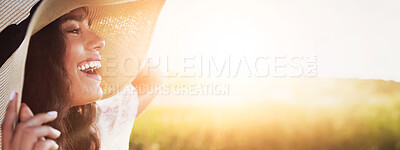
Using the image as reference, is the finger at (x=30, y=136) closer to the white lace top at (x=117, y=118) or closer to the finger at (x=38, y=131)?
the finger at (x=38, y=131)

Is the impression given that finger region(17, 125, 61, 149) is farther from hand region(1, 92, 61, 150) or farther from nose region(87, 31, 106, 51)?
nose region(87, 31, 106, 51)

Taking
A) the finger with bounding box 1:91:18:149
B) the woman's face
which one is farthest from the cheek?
the finger with bounding box 1:91:18:149

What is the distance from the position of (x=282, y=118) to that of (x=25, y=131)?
6.21ft

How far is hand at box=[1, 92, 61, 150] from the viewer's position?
665 millimetres

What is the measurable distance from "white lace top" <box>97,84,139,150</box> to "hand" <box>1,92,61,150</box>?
Result: 2.27 ft

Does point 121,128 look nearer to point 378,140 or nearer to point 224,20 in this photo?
point 224,20

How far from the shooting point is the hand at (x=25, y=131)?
2.18 feet

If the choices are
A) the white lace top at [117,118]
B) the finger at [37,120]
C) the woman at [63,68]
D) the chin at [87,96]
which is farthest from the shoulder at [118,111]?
the finger at [37,120]

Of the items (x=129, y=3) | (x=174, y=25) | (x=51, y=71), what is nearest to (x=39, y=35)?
(x=51, y=71)

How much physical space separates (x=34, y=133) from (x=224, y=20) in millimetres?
1545

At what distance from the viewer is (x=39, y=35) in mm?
892

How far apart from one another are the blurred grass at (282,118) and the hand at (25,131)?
1493 millimetres

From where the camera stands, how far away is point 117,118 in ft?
4.74

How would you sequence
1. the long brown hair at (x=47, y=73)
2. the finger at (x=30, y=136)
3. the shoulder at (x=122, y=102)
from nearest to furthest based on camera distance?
the finger at (x=30, y=136) → the long brown hair at (x=47, y=73) → the shoulder at (x=122, y=102)
